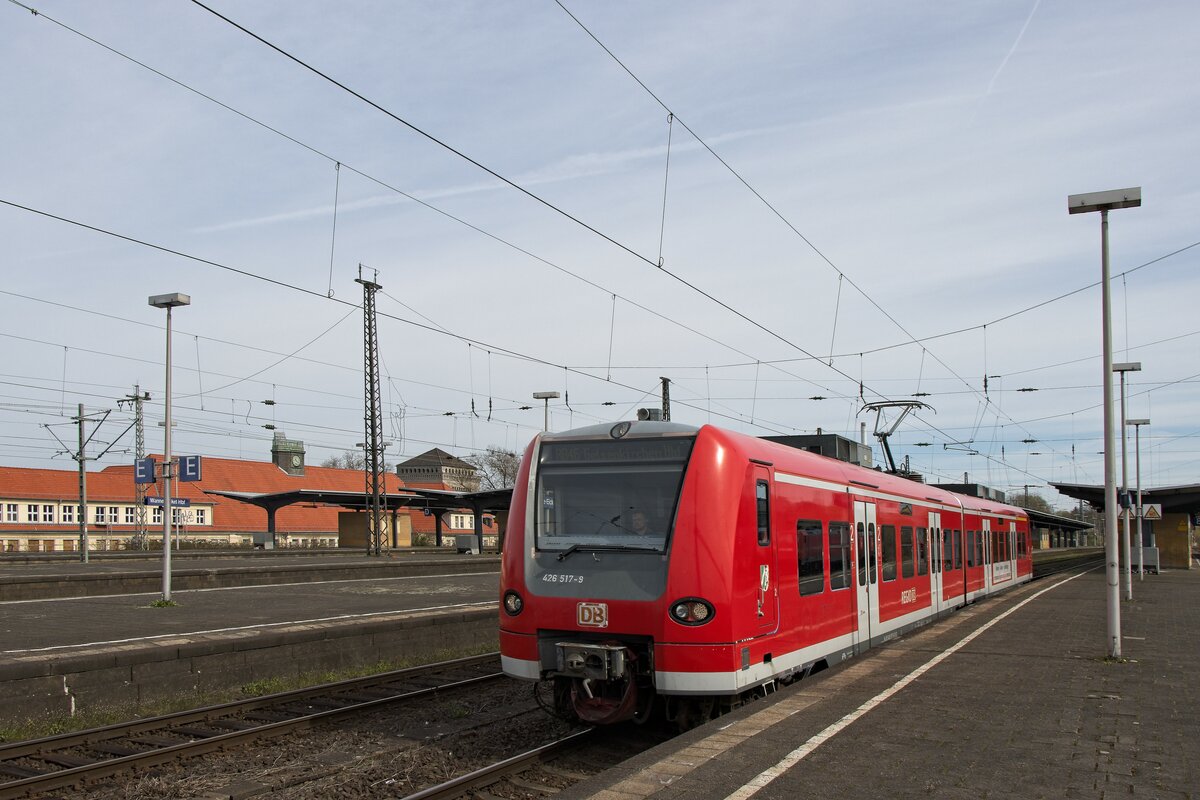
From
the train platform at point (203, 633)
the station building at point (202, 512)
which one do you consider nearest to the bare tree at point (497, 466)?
the station building at point (202, 512)

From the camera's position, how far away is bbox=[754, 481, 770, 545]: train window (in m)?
8.87

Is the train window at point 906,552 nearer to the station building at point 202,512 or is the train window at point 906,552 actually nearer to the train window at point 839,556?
the train window at point 839,556

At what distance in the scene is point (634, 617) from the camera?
811 centimetres

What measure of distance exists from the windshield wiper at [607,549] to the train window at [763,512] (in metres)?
1.12

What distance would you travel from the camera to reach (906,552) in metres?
14.9

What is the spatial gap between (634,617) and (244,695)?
5.79m

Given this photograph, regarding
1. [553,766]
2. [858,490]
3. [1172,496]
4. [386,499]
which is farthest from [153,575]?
[1172,496]

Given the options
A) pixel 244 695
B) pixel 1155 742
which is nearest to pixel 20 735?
pixel 244 695

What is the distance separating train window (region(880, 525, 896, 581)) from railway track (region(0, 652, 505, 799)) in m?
5.47

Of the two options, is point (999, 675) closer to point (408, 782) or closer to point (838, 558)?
point (838, 558)

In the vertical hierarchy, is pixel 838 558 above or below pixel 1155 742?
above

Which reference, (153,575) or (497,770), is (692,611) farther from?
(153,575)

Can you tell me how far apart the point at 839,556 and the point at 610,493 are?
3.73 meters

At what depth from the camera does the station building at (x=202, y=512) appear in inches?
2233
